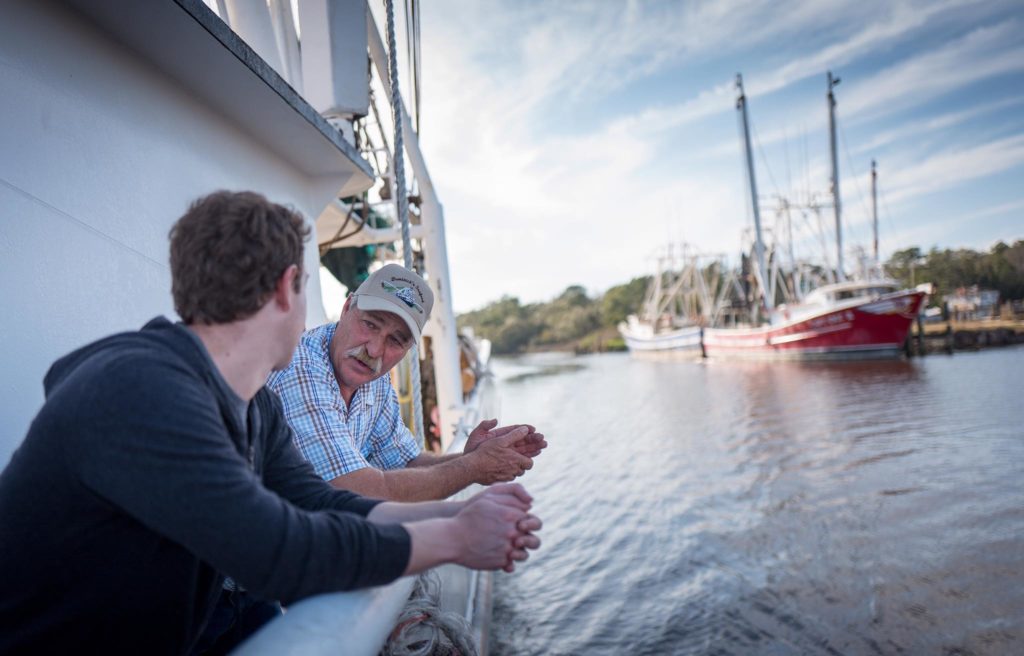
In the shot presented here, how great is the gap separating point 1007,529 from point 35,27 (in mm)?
8830

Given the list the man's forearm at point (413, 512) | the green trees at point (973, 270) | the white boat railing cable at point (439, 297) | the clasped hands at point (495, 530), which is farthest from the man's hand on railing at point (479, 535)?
the green trees at point (973, 270)

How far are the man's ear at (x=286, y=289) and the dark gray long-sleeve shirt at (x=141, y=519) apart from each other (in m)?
0.20

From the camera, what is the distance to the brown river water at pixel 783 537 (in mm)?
5023

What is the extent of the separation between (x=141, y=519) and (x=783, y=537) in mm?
7229

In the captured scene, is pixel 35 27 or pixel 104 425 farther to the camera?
pixel 35 27

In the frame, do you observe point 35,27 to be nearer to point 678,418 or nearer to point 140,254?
point 140,254

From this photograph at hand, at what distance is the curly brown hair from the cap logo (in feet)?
4.37

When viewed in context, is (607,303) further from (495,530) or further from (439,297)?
(495,530)

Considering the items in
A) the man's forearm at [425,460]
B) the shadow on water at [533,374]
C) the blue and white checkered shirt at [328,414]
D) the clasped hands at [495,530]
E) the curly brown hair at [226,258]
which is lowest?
the shadow on water at [533,374]

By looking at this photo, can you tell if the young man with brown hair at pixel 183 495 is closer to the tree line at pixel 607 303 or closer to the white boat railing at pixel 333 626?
the white boat railing at pixel 333 626

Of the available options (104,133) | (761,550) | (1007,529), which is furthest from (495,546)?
(1007,529)

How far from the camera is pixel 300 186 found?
4.44 meters

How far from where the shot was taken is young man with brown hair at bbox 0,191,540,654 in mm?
1126

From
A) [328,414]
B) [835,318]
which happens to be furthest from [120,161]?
[835,318]
